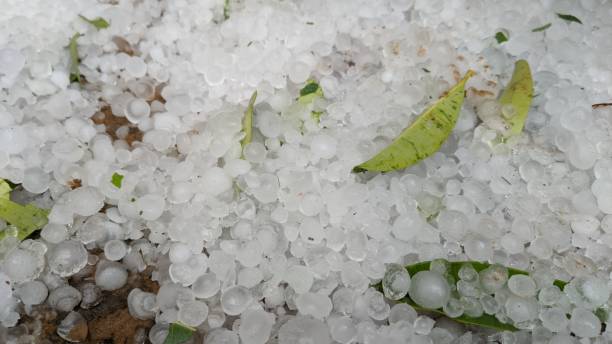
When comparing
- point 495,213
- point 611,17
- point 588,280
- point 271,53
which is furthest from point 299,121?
point 611,17

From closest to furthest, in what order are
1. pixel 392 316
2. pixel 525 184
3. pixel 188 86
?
pixel 392 316 < pixel 525 184 < pixel 188 86

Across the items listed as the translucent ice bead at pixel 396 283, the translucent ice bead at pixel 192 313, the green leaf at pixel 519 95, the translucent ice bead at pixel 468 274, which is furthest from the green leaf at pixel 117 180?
the green leaf at pixel 519 95

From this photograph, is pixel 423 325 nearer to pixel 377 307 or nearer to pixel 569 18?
pixel 377 307

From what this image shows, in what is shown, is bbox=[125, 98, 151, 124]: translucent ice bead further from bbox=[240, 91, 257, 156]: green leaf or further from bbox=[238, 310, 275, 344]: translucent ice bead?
bbox=[238, 310, 275, 344]: translucent ice bead

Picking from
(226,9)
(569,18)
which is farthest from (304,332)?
(569,18)

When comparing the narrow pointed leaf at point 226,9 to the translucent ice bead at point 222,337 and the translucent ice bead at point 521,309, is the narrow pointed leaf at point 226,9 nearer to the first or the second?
the translucent ice bead at point 222,337

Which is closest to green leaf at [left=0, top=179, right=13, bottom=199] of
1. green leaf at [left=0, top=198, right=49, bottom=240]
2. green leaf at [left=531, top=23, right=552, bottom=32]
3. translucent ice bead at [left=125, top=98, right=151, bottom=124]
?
green leaf at [left=0, top=198, right=49, bottom=240]

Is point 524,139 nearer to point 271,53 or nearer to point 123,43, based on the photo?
point 271,53
